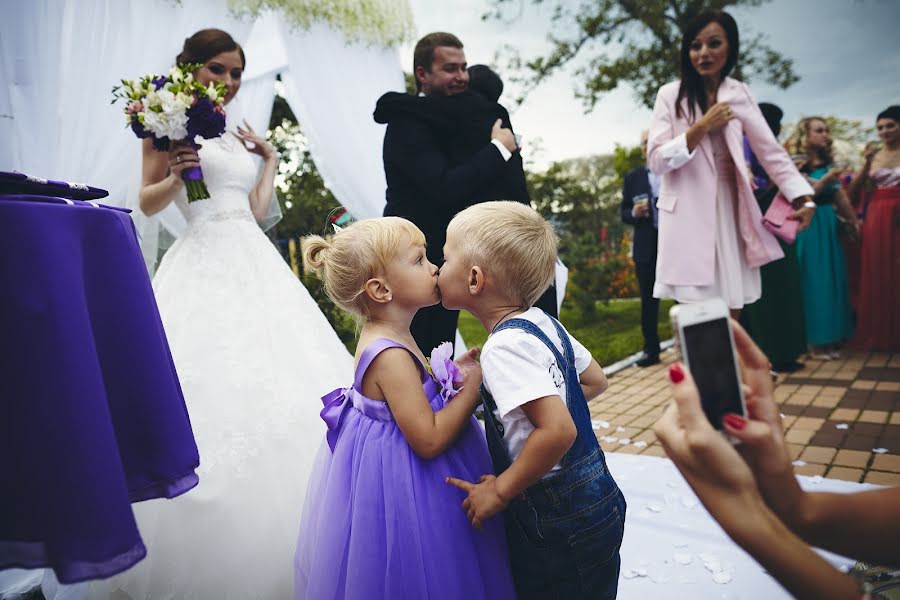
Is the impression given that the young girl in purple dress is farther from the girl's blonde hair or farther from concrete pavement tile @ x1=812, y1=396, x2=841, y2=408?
the girl's blonde hair

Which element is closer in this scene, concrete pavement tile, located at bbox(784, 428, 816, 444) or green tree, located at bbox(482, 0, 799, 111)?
concrete pavement tile, located at bbox(784, 428, 816, 444)

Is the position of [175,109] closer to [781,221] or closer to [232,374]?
[232,374]

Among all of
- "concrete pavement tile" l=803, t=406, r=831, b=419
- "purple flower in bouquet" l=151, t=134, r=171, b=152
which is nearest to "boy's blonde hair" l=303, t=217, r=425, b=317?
"purple flower in bouquet" l=151, t=134, r=171, b=152

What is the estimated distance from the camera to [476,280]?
1.41 metres

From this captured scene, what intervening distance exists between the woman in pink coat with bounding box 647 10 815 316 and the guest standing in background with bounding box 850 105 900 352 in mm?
2631

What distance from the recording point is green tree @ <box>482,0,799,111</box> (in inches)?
352

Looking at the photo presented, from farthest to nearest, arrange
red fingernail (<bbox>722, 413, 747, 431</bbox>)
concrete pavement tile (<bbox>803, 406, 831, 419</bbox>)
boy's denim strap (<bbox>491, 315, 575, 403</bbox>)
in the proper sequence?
concrete pavement tile (<bbox>803, 406, 831, 419</bbox>) → boy's denim strap (<bbox>491, 315, 575, 403</bbox>) → red fingernail (<bbox>722, 413, 747, 431</bbox>)

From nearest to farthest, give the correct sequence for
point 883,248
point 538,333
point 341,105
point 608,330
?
point 538,333, point 341,105, point 883,248, point 608,330

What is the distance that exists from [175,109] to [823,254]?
5.37 m

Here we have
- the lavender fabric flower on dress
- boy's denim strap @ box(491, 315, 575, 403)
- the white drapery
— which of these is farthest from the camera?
the white drapery

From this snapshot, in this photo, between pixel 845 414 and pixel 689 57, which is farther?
pixel 845 414

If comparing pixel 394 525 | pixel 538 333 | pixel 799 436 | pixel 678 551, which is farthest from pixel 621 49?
pixel 394 525

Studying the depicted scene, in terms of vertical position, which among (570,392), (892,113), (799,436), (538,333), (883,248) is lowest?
(799,436)

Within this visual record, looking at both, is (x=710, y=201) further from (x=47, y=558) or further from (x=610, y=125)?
(x=610, y=125)
